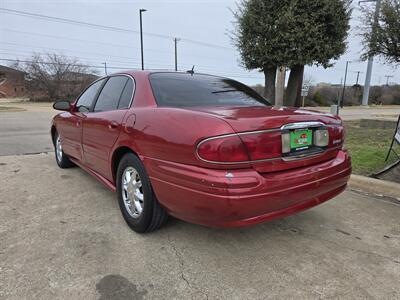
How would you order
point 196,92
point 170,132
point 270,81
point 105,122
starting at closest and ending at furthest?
1. point 170,132
2. point 196,92
3. point 105,122
4. point 270,81

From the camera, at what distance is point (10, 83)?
5869 centimetres

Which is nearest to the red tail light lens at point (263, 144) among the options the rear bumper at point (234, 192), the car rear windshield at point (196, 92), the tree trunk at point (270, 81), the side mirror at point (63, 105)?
the rear bumper at point (234, 192)

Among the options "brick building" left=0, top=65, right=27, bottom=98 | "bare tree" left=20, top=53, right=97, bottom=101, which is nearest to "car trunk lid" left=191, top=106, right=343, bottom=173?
"bare tree" left=20, top=53, right=97, bottom=101

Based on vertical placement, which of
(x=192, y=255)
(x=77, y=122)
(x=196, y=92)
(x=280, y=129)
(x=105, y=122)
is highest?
(x=196, y=92)

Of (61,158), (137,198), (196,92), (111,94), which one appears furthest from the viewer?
(61,158)

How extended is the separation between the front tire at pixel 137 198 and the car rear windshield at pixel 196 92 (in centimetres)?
62

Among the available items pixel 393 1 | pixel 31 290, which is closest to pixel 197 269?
pixel 31 290

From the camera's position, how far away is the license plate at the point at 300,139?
2.31m

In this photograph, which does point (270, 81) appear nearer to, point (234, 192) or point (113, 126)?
point (113, 126)

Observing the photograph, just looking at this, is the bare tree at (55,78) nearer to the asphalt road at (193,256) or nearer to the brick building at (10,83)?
the brick building at (10,83)

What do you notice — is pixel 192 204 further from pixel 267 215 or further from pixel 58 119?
pixel 58 119

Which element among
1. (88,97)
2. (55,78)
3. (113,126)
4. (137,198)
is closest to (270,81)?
(88,97)

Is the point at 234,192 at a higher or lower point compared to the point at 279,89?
lower

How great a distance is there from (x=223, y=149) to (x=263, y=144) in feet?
1.02
